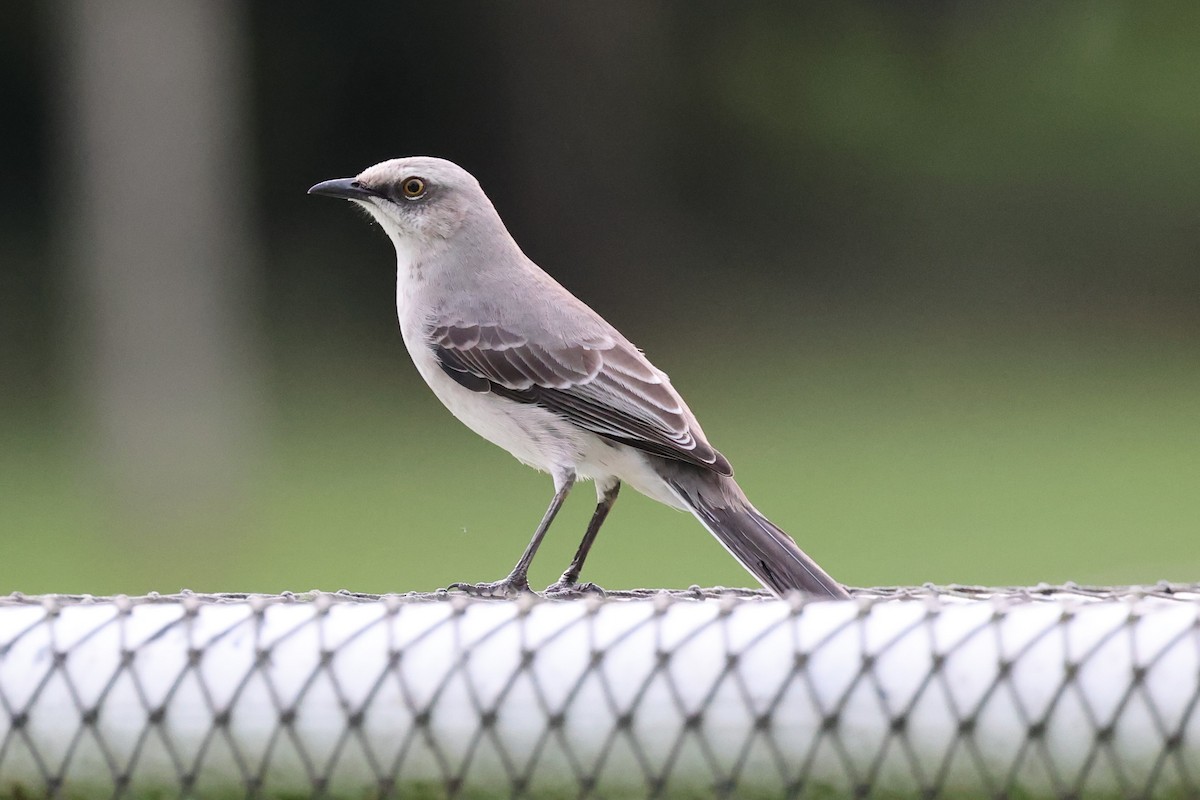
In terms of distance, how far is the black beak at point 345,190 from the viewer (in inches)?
171

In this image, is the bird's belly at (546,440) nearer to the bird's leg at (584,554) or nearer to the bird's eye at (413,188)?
the bird's leg at (584,554)

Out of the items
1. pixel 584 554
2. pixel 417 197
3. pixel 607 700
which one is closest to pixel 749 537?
pixel 584 554

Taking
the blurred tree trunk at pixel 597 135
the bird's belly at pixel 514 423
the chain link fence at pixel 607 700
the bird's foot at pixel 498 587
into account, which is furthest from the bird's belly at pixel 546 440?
the blurred tree trunk at pixel 597 135

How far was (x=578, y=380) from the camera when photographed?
436 centimetres

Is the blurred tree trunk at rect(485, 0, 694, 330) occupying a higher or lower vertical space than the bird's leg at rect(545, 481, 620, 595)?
higher

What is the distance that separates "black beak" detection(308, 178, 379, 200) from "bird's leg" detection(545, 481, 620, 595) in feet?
3.35

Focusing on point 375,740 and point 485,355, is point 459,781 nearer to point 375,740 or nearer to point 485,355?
point 375,740

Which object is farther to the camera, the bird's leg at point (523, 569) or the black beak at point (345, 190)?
the black beak at point (345, 190)

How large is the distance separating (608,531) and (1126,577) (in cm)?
398

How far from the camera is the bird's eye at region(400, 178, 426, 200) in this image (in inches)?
179

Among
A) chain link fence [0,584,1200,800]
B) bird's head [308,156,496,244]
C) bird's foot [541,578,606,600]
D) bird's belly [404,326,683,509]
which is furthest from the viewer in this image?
bird's head [308,156,496,244]

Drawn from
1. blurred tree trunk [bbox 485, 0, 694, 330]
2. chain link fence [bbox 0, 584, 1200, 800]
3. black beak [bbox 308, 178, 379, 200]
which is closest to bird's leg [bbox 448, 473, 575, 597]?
black beak [bbox 308, 178, 379, 200]

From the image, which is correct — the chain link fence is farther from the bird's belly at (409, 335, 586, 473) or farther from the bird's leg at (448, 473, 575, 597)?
the bird's belly at (409, 335, 586, 473)

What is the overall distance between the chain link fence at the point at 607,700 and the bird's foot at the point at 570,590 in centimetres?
152
